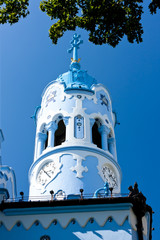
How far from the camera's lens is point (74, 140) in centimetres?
1988

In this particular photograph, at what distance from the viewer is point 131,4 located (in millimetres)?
10914

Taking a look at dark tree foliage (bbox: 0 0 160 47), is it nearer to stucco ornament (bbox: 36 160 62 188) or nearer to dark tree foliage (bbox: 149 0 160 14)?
dark tree foliage (bbox: 149 0 160 14)

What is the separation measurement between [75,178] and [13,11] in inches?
352

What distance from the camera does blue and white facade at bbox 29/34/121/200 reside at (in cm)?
1817

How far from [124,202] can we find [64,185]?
4.22 meters

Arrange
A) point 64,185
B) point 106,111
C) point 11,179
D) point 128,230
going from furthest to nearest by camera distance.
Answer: point 106,111 < point 11,179 < point 64,185 < point 128,230

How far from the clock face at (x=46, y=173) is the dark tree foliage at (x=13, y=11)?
9061 millimetres

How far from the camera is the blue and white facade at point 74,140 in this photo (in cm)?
1817

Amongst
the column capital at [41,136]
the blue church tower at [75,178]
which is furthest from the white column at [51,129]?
the column capital at [41,136]

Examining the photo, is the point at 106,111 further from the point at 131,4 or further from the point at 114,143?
the point at 131,4

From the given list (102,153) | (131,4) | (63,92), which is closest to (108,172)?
(102,153)

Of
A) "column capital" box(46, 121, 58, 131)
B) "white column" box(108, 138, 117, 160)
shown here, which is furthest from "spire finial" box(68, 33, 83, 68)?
"white column" box(108, 138, 117, 160)

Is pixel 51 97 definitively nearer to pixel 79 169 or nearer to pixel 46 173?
pixel 46 173

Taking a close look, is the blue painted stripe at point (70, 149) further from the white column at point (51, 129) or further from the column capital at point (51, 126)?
the column capital at point (51, 126)
